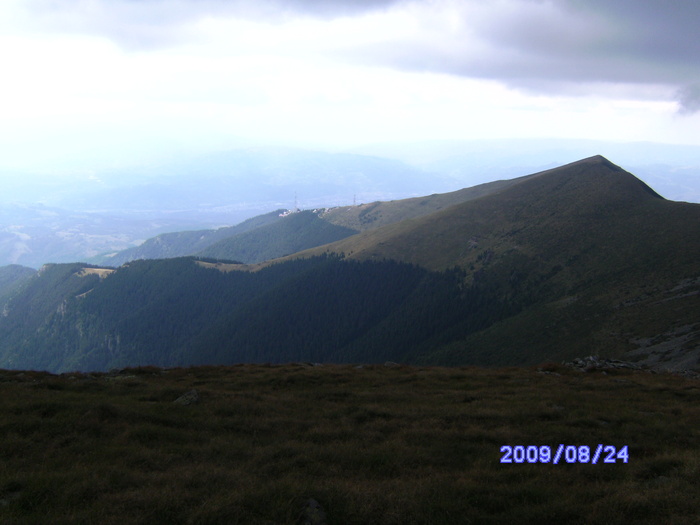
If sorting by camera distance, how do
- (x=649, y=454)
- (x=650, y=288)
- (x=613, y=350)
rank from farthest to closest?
1. (x=650, y=288)
2. (x=613, y=350)
3. (x=649, y=454)

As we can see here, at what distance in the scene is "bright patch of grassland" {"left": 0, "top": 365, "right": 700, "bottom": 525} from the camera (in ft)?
32.3

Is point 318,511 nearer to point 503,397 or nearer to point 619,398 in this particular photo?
point 503,397

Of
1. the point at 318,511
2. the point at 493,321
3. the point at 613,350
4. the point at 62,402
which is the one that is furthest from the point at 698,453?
the point at 493,321

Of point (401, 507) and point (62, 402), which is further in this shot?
point (62, 402)

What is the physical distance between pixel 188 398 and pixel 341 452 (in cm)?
988

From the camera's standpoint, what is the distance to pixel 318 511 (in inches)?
383

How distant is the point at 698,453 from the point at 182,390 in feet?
74.7

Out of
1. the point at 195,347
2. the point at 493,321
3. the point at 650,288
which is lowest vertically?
the point at 195,347

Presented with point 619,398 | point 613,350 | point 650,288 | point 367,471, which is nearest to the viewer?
point 367,471
